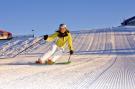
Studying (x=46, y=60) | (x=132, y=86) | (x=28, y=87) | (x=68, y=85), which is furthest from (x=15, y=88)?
(x=46, y=60)

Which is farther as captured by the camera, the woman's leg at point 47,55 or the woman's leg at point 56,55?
the woman's leg at point 56,55

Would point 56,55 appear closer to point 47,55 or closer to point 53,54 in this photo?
point 53,54

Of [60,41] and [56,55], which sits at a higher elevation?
[60,41]

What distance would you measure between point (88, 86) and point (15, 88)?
1.24 meters

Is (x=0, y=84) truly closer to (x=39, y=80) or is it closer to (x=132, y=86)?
(x=39, y=80)

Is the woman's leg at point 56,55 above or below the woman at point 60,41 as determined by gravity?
below

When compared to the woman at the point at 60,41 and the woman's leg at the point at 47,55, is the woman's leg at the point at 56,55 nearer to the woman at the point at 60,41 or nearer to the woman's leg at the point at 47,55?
the woman at the point at 60,41

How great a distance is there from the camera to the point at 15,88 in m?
6.31

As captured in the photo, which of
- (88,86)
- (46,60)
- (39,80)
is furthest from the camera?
(46,60)

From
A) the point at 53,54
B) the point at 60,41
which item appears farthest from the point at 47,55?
the point at 60,41

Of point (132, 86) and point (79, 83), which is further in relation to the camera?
point (79, 83)

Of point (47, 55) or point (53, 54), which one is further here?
point (53, 54)

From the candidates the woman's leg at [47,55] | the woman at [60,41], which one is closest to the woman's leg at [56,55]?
the woman at [60,41]

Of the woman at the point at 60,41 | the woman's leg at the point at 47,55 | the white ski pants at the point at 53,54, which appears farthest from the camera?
the woman at the point at 60,41
